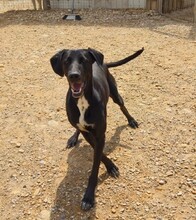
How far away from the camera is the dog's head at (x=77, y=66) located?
2740 millimetres

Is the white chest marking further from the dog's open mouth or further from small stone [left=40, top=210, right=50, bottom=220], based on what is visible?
small stone [left=40, top=210, right=50, bottom=220]

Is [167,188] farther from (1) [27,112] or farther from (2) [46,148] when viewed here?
(1) [27,112]

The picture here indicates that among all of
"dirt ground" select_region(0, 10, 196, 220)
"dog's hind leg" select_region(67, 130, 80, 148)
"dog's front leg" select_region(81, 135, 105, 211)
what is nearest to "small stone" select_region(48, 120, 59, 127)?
"dirt ground" select_region(0, 10, 196, 220)

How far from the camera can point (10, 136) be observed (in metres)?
4.21

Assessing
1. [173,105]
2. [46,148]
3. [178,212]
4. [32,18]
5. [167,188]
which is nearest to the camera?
[178,212]

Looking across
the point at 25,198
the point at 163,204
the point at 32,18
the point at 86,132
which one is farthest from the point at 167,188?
the point at 32,18

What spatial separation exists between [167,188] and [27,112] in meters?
2.33

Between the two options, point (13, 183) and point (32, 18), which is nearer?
point (13, 183)

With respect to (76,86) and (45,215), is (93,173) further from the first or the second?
(76,86)

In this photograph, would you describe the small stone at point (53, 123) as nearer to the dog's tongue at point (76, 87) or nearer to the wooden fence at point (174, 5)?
the dog's tongue at point (76, 87)

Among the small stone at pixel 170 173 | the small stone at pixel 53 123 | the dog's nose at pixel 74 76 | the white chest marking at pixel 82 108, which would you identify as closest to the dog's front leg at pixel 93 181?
the white chest marking at pixel 82 108

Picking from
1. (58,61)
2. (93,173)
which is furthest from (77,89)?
(93,173)

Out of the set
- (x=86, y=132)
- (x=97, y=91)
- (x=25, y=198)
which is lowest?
(x=25, y=198)

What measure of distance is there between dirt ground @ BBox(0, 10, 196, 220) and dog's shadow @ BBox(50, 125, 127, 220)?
0.03 ft
